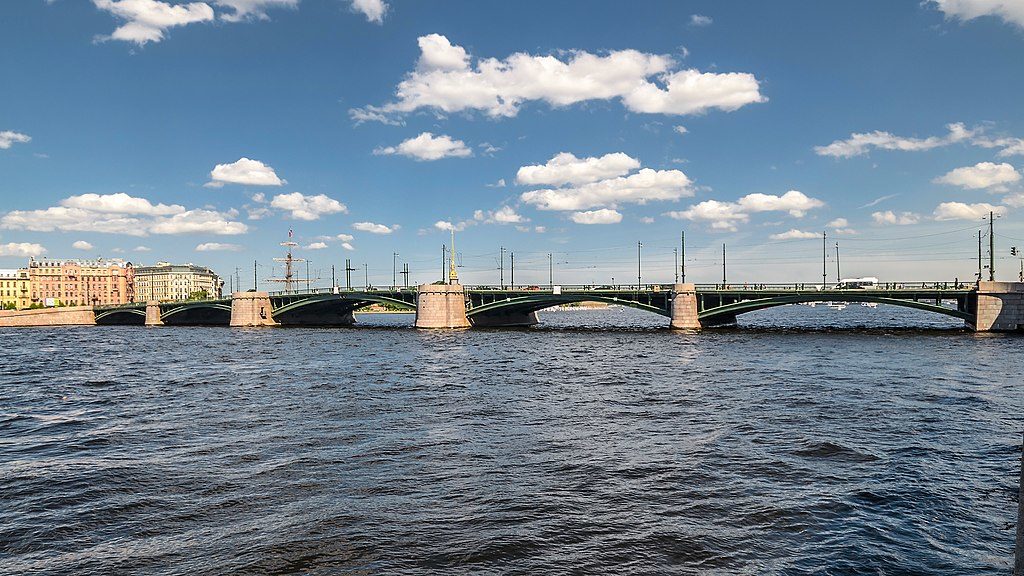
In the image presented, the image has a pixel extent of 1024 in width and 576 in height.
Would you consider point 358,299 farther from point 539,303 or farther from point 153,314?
point 153,314

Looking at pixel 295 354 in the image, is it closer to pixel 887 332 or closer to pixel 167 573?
pixel 167 573

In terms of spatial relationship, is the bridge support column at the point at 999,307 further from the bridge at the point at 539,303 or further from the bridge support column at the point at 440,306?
the bridge support column at the point at 440,306

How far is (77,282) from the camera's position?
185625 mm

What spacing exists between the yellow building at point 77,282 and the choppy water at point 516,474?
178821 millimetres

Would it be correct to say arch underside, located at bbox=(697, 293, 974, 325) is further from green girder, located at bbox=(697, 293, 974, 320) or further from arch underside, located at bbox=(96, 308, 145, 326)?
arch underside, located at bbox=(96, 308, 145, 326)

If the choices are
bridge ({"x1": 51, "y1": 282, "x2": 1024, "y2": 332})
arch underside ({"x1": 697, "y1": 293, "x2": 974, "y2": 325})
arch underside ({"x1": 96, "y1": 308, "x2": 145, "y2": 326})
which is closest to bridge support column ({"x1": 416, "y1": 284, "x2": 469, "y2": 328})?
bridge ({"x1": 51, "y1": 282, "x2": 1024, "y2": 332})

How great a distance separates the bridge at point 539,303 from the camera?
63.5 metres

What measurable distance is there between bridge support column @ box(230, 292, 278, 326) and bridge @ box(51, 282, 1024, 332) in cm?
15

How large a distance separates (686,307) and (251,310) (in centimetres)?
7110

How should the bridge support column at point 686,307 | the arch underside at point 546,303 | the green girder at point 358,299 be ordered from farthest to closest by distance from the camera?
the green girder at point 358,299
the arch underside at point 546,303
the bridge support column at point 686,307

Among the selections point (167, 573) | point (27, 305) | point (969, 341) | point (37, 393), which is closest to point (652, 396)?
point (167, 573)

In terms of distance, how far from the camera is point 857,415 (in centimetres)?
2361

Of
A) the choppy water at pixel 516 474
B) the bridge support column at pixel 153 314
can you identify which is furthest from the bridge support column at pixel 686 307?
the bridge support column at pixel 153 314

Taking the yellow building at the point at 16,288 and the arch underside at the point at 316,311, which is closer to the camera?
the arch underside at the point at 316,311
